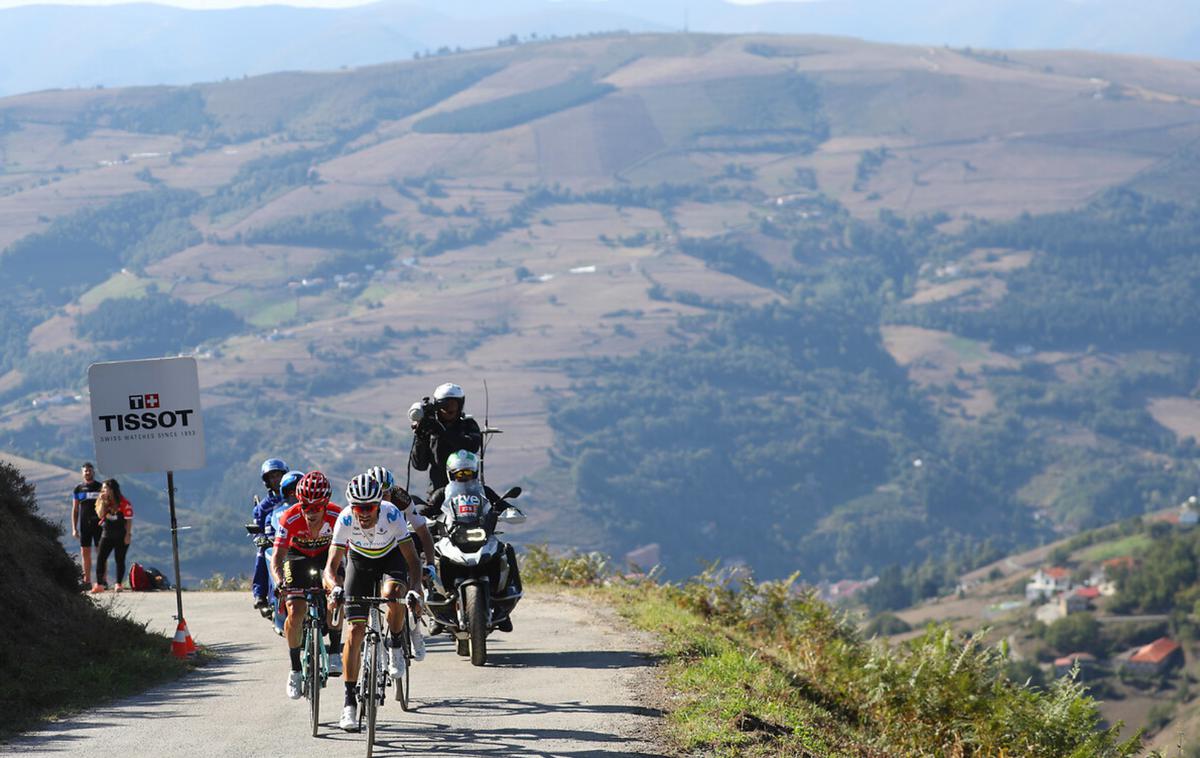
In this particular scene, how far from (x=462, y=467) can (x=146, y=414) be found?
3.84 m

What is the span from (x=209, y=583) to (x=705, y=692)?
16016 millimetres

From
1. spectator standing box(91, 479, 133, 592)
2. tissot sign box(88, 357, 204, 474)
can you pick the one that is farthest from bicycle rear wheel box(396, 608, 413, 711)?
spectator standing box(91, 479, 133, 592)

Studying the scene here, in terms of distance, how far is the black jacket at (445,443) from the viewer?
50.3 ft

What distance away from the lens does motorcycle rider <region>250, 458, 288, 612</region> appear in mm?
14008

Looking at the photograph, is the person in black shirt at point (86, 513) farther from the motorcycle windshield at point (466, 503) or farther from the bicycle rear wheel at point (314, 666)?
the bicycle rear wheel at point (314, 666)

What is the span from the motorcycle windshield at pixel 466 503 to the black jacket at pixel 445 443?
0.94 m

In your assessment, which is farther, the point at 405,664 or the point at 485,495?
the point at 485,495

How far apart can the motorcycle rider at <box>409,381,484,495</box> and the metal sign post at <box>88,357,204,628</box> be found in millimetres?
2403

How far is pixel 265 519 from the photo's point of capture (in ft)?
47.8

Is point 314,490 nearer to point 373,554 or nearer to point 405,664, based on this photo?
point 373,554

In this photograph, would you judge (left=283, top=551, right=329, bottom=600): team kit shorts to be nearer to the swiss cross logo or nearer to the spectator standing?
the swiss cross logo

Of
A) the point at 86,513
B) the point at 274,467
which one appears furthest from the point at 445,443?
the point at 86,513

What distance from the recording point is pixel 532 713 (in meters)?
12.1

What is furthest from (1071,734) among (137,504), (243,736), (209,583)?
(137,504)
